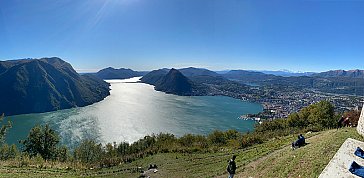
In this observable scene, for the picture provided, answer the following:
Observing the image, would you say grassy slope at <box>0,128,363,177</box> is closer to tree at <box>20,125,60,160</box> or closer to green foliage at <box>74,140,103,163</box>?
tree at <box>20,125,60,160</box>

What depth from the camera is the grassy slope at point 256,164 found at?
15500 mm

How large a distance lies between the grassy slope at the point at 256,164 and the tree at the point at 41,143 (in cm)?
2784

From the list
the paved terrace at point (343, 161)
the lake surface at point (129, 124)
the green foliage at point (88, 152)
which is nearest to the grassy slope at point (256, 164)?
the paved terrace at point (343, 161)

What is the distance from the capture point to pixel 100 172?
99.6 feet

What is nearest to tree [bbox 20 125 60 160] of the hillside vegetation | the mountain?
the hillside vegetation

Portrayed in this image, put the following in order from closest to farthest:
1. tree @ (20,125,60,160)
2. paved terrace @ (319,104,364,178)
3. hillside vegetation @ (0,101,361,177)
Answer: paved terrace @ (319,104,364,178) → hillside vegetation @ (0,101,361,177) → tree @ (20,125,60,160)

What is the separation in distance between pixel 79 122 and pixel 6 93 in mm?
90310

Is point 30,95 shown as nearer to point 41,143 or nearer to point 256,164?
point 41,143

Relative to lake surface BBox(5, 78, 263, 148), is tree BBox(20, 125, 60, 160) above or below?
above

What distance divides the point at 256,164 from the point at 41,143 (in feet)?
164

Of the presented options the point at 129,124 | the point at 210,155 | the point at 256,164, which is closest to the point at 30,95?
the point at 129,124

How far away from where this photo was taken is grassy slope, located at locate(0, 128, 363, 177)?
1550 centimetres

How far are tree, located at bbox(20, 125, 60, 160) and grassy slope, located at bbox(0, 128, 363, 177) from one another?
27.8 meters

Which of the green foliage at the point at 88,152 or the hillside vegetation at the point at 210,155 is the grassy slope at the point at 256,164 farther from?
the green foliage at the point at 88,152
